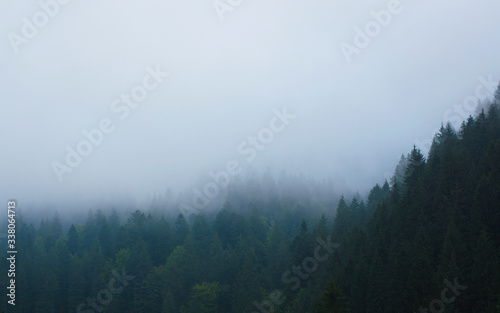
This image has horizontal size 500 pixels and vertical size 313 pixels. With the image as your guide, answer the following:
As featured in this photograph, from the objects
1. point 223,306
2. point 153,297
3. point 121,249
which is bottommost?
point 223,306

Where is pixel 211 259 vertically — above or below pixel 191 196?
below

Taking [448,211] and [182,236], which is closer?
[448,211]

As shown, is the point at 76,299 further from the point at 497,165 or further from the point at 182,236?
the point at 497,165

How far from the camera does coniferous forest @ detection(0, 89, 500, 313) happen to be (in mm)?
39562

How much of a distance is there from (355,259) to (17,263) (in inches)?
2977

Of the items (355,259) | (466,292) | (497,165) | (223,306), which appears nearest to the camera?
(466,292)

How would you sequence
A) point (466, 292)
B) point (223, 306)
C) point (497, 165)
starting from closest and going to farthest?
point (466, 292)
point (497, 165)
point (223, 306)

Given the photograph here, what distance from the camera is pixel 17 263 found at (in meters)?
93.4

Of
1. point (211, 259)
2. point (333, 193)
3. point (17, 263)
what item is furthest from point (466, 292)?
point (333, 193)

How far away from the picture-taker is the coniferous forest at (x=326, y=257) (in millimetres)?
39562

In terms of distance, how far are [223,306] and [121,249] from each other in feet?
123

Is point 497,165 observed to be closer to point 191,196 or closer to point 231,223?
point 231,223

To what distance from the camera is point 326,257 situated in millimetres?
66438

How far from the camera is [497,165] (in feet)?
151
